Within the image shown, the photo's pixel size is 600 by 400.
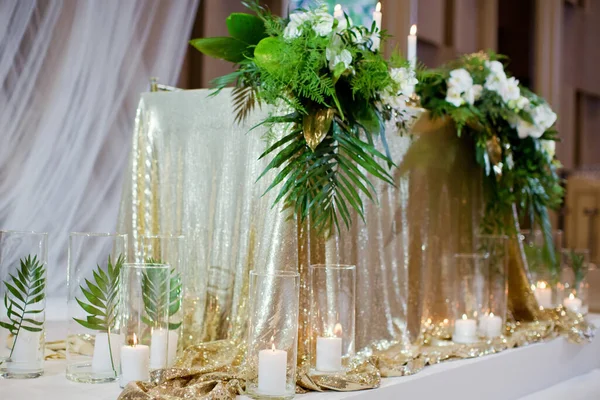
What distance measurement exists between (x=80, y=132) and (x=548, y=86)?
16.6 ft

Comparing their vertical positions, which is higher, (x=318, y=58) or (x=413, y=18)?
(x=413, y=18)

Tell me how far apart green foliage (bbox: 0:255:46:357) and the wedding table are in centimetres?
13

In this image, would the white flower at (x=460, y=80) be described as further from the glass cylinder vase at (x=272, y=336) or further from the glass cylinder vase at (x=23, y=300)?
the glass cylinder vase at (x=23, y=300)

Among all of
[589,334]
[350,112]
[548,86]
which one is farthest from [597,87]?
[350,112]

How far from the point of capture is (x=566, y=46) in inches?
303

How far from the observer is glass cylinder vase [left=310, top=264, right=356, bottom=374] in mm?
2020

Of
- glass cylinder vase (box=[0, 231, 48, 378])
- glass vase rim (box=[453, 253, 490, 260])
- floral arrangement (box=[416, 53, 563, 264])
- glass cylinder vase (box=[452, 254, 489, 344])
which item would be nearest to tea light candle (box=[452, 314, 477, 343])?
glass cylinder vase (box=[452, 254, 489, 344])

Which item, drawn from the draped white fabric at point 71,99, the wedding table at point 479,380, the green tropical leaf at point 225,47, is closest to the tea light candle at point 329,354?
the wedding table at point 479,380

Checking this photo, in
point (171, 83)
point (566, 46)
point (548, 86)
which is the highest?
point (566, 46)

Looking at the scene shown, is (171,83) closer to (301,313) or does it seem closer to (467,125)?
(467,125)

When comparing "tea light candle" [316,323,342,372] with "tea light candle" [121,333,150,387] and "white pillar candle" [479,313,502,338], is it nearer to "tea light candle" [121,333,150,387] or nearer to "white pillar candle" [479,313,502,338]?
"tea light candle" [121,333,150,387]

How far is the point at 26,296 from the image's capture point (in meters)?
1.93

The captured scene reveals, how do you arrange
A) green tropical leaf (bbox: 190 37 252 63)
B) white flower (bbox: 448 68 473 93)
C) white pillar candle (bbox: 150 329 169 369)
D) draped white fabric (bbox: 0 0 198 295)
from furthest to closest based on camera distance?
1. white flower (bbox: 448 68 473 93)
2. draped white fabric (bbox: 0 0 198 295)
3. green tropical leaf (bbox: 190 37 252 63)
4. white pillar candle (bbox: 150 329 169 369)

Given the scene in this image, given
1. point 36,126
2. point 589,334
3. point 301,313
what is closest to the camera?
point 301,313
